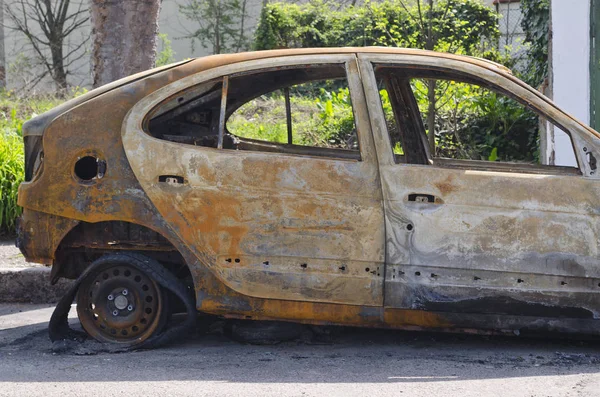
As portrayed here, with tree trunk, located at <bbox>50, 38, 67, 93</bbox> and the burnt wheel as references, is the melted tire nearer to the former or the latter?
the burnt wheel

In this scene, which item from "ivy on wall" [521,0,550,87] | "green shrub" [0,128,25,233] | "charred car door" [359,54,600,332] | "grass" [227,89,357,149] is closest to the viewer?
"charred car door" [359,54,600,332]

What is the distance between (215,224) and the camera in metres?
5.25

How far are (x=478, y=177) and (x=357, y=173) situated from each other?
0.65 metres

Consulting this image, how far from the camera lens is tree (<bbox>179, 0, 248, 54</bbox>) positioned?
2388cm

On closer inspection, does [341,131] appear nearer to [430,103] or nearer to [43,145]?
[430,103]

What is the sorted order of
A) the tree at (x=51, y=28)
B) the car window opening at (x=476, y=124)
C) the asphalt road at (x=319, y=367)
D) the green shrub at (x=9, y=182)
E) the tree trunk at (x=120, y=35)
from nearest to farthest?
the asphalt road at (x=319, y=367), the tree trunk at (x=120, y=35), the green shrub at (x=9, y=182), the car window opening at (x=476, y=124), the tree at (x=51, y=28)

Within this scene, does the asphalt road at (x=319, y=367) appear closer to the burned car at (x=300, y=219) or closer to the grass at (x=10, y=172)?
the burned car at (x=300, y=219)

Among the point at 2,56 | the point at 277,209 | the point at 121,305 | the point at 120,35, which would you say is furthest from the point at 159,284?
the point at 2,56

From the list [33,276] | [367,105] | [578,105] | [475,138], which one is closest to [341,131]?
[475,138]

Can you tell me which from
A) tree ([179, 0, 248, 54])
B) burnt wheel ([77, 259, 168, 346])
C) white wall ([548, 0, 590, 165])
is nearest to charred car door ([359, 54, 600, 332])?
burnt wheel ([77, 259, 168, 346])

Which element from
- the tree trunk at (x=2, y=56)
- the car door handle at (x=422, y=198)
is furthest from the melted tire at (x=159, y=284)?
the tree trunk at (x=2, y=56)

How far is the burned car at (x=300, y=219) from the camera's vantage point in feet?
16.7

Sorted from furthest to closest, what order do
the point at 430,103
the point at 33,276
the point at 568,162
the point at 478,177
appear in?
1. the point at 430,103
2. the point at 568,162
3. the point at 33,276
4. the point at 478,177

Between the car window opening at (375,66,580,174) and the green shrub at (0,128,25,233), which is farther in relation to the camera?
the car window opening at (375,66,580,174)
